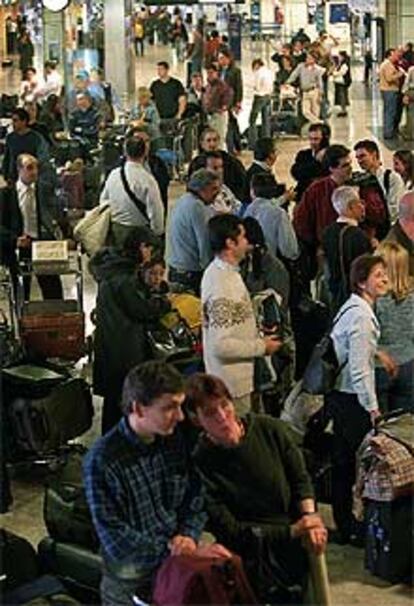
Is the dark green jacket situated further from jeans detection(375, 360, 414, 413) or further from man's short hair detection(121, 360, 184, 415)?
jeans detection(375, 360, 414, 413)

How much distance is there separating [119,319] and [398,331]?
162cm

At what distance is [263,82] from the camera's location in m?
24.7

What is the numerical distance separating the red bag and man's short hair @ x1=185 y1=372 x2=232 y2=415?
67cm

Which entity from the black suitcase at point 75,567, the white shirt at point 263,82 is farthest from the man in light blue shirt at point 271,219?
the white shirt at point 263,82

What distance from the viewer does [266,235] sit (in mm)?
8766

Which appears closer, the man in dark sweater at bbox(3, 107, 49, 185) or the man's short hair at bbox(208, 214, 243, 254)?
the man's short hair at bbox(208, 214, 243, 254)

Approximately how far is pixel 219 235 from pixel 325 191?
283 centimetres

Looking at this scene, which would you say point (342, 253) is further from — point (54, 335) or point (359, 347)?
point (54, 335)

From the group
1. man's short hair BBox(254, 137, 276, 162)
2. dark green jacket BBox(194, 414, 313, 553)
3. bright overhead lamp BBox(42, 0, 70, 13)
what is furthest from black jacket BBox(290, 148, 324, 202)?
bright overhead lamp BBox(42, 0, 70, 13)

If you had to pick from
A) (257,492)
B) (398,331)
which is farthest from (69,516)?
(398,331)

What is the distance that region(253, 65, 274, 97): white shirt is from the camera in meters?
24.2

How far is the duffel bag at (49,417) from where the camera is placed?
7707 mm

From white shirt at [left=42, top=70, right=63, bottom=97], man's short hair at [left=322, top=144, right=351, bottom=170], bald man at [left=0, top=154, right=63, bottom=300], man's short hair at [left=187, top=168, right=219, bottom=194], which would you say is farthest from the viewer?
white shirt at [left=42, top=70, right=63, bottom=97]

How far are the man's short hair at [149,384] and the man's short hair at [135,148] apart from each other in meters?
5.19
